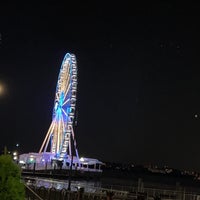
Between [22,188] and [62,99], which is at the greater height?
[62,99]

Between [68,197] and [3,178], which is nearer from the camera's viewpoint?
[3,178]

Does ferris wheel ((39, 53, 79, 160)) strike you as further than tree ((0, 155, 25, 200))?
Yes

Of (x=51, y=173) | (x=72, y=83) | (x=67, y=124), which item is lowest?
(x=51, y=173)

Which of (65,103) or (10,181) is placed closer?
(10,181)

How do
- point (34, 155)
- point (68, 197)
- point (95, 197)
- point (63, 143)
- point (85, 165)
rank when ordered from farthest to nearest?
point (85, 165) → point (34, 155) → point (63, 143) → point (95, 197) → point (68, 197)

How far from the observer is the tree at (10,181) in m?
8.39

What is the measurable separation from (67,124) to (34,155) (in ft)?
150

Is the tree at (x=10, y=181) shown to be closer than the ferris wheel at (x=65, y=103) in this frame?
Yes

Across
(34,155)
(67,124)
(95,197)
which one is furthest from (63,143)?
(95,197)

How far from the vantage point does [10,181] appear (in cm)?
854

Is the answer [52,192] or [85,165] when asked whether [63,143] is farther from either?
[85,165]

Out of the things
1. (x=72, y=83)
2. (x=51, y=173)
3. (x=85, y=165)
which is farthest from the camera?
(x=85, y=165)

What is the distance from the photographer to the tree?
8.39 meters

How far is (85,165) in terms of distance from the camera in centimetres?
15375
